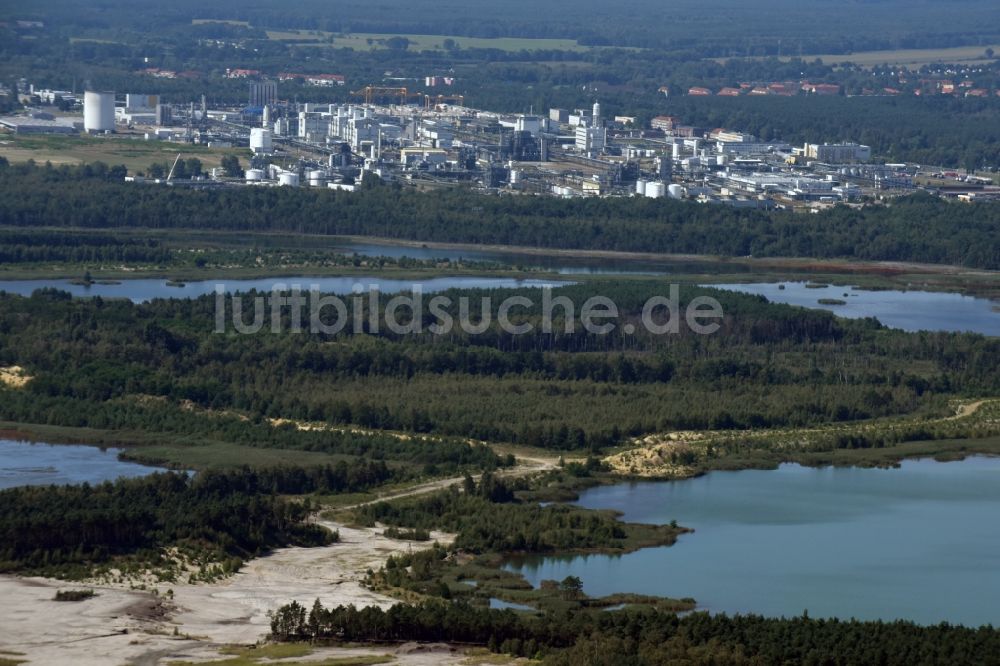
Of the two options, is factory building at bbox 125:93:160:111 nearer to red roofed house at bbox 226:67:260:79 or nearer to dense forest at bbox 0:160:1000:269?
red roofed house at bbox 226:67:260:79

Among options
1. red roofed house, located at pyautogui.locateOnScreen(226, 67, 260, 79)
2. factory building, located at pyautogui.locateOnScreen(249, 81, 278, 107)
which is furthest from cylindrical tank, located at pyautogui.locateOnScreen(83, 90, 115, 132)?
red roofed house, located at pyautogui.locateOnScreen(226, 67, 260, 79)

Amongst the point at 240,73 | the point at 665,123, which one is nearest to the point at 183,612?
the point at 665,123

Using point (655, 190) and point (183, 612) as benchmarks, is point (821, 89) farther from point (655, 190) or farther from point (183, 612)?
point (183, 612)

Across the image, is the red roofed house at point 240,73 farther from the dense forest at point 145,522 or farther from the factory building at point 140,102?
the dense forest at point 145,522

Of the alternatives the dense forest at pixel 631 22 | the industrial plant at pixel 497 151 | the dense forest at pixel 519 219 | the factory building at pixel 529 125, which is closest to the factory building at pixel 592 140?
the industrial plant at pixel 497 151

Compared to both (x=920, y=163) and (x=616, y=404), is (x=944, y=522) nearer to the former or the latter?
(x=616, y=404)

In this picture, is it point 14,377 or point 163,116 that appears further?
point 163,116
